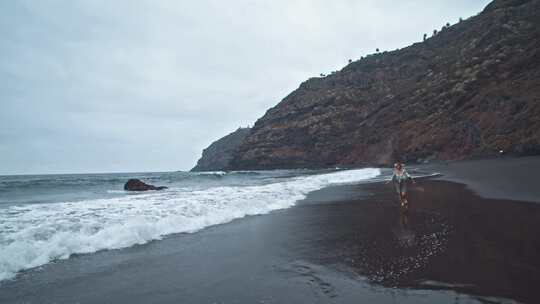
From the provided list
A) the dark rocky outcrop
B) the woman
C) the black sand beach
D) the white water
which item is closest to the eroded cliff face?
the woman

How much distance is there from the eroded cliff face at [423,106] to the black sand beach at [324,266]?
30377 mm

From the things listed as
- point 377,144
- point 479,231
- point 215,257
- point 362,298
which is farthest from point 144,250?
point 377,144

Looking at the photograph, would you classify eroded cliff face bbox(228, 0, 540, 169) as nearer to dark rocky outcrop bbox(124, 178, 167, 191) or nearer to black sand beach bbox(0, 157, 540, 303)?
black sand beach bbox(0, 157, 540, 303)

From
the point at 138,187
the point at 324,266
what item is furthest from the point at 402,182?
the point at 138,187

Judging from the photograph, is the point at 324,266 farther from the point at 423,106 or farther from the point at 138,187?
the point at 423,106

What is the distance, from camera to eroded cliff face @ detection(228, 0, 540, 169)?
1752 inches

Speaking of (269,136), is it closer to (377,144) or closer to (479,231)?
(377,144)

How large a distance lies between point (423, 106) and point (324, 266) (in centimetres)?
7024

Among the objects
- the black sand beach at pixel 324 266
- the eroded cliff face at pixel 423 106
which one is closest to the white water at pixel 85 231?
the black sand beach at pixel 324 266

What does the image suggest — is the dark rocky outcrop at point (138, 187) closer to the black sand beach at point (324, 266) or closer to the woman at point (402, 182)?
the black sand beach at point (324, 266)

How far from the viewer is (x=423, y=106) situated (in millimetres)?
69000

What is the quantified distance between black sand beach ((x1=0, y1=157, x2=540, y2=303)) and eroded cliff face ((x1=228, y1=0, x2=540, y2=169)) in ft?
99.7

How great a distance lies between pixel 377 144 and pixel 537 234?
2802 inches

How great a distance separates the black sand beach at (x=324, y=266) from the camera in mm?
4816
